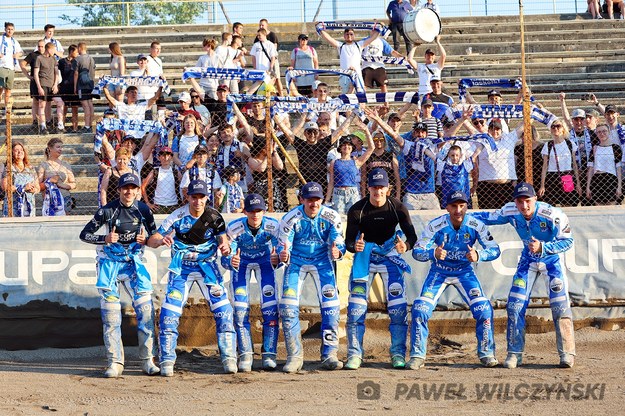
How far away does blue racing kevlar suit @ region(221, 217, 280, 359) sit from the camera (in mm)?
11195

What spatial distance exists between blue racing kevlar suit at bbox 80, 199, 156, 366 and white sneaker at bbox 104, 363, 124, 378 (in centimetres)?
5

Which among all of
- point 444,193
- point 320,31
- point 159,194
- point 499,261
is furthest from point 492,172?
point 320,31

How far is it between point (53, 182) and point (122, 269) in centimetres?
331

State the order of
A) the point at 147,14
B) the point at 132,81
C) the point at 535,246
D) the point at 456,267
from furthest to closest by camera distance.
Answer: the point at 147,14
the point at 132,81
the point at 456,267
the point at 535,246

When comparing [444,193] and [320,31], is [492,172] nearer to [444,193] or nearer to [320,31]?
[444,193]

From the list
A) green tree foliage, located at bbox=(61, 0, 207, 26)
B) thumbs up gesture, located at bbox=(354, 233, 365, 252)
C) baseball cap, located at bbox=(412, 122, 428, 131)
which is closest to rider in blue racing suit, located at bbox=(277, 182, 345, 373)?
thumbs up gesture, located at bbox=(354, 233, 365, 252)

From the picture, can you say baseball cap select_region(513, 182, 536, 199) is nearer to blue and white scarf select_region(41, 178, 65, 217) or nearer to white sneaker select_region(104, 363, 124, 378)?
white sneaker select_region(104, 363, 124, 378)

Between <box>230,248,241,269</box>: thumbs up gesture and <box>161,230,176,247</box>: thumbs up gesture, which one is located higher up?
<box>161,230,176,247</box>: thumbs up gesture

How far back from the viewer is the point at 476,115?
1380cm

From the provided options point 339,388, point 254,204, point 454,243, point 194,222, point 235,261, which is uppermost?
point 254,204

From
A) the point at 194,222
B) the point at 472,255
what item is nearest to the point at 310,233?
the point at 194,222

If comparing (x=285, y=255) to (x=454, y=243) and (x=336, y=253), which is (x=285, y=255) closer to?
(x=336, y=253)

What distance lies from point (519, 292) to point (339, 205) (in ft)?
9.91

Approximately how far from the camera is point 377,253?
1131 centimetres
